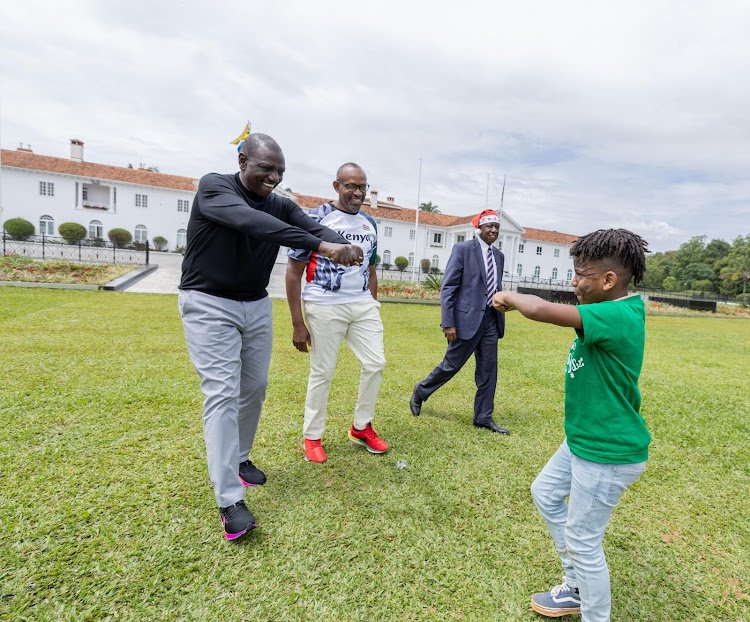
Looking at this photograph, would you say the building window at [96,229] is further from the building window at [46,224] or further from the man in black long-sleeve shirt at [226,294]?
the man in black long-sleeve shirt at [226,294]

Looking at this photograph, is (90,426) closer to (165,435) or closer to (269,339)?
(165,435)

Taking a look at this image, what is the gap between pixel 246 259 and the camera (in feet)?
8.36

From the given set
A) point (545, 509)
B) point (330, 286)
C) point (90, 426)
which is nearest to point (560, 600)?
point (545, 509)

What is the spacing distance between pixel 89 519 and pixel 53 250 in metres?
34.0

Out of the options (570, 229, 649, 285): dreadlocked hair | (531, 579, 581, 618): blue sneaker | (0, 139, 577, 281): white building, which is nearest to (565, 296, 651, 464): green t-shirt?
(570, 229, 649, 285): dreadlocked hair

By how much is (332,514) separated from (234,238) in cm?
176

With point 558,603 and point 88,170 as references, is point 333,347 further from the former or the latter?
point 88,170

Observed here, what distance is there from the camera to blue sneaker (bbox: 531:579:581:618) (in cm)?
196

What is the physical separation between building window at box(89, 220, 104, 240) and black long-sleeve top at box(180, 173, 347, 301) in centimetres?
4756

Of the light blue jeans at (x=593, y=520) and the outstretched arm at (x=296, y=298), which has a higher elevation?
the outstretched arm at (x=296, y=298)

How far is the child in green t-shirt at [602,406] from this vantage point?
67.4 inches

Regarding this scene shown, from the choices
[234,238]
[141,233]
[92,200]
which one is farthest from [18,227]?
[234,238]

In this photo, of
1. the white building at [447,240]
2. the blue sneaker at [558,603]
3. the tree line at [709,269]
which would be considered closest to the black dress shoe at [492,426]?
the blue sneaker at [558,603]

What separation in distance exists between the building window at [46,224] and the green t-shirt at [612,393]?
166 ft
